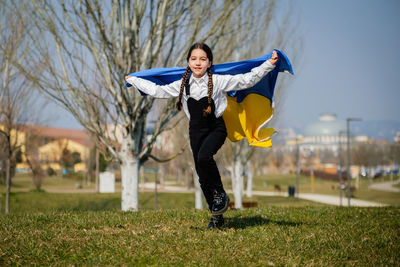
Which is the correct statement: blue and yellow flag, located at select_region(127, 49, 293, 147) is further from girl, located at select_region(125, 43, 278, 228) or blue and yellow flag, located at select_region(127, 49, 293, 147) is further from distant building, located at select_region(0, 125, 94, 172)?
distant building, located at select_region(0, 125, 94, 172)

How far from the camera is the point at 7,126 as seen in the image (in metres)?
17.4

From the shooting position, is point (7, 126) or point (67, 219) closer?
point (67, 219)

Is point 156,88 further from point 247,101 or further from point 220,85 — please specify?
point 247,101

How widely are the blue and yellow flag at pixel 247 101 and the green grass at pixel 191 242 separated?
3.94 feet

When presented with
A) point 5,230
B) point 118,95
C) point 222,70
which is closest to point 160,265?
point 5,230

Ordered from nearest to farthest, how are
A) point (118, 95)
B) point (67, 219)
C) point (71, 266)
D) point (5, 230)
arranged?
1. point (71, 266)
2. point (5, 230)
3. point (67, 219)
4. point (118, 95)

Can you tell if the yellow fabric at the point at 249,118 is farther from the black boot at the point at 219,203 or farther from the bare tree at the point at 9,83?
the bare tree at the point at 9,83

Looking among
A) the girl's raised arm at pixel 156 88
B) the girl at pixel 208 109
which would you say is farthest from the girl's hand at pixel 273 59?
the girl's raised arm at pixel 156 88

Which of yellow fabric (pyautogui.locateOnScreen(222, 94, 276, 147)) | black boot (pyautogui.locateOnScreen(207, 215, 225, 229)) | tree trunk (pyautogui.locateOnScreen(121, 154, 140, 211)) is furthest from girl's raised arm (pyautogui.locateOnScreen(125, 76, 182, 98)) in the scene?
tree trunk (pyautogui.locateOnScreen(121, 154, 140, 211))

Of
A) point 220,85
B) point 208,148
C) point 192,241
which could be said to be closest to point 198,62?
point 220,85

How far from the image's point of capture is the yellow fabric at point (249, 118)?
5805 millimetres

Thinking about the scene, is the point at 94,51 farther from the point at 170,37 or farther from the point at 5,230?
the point at 5,230

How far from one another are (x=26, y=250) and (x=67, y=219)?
5.98 ft

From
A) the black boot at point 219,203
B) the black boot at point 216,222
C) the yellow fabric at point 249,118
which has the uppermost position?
the yellow fabric at point 249,118
